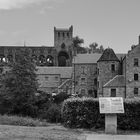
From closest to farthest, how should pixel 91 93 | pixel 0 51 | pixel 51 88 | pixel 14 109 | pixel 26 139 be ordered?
pixel 26 139 → pixel 14 109 → pixel 91 93 → pixel 51 88 → pixel 0 51

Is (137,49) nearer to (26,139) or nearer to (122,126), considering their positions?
(122,126)

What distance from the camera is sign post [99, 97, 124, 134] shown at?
15.4 metres

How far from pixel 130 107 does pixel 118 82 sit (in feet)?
142

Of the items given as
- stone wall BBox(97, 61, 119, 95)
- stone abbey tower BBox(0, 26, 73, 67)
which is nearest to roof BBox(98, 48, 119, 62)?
stone wall BBox(97, 61, 119, 95)

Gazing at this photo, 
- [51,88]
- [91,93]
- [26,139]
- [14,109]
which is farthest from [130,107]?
[51,88]

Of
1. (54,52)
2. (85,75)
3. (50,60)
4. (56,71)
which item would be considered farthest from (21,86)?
(50,60)

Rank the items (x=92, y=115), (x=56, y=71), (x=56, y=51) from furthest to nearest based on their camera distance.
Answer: (x=56, y=51) → (x=56, y=71) → (x=92, y=115)

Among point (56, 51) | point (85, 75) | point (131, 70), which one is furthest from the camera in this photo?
point (56, 51)

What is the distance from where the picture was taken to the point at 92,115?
56.6 ft

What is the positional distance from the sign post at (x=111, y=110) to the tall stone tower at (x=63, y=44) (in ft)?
311

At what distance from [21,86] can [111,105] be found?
41.0m

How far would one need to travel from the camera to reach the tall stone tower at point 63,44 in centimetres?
11106

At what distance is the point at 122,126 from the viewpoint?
1708 centimetres

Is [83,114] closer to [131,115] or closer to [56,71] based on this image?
[131,115]
